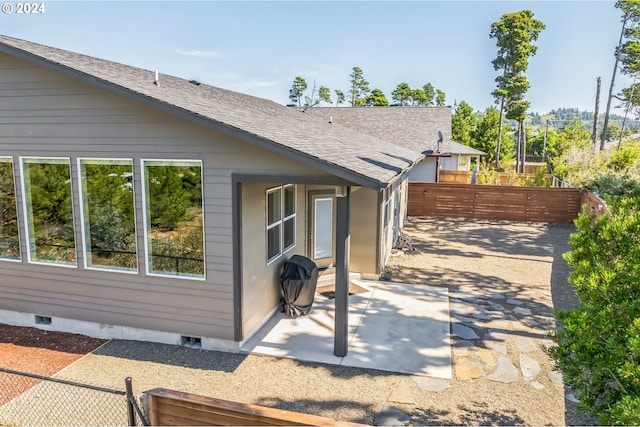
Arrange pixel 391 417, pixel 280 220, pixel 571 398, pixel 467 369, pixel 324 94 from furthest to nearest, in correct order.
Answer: pixel 324 94 < pixel 280 220 < pixel 467 369 < pixel 571 398 < pixel 391 417

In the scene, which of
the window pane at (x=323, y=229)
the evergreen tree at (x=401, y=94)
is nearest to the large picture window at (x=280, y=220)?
the window pane at (x=323, y=229)

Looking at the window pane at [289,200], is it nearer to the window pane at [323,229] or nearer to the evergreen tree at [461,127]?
the window pane at [323,229]

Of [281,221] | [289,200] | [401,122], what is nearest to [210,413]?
[281,221]

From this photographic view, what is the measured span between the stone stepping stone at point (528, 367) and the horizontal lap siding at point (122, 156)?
406 cm

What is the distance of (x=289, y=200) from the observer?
27.1 ft

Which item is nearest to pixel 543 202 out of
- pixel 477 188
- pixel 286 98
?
pixel 477 188

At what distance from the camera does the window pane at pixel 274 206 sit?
7273mm

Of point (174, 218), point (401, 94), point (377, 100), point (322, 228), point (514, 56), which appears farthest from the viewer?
point (401, 94)

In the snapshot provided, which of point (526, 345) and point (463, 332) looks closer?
point (526, 345)

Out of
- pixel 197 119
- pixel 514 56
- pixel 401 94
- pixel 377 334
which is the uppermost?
pixel 401 94

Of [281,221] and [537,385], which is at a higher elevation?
[281,221]

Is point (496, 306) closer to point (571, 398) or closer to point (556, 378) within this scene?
point (556, 378)

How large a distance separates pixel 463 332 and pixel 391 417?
288 cm

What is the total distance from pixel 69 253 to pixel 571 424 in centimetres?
740
